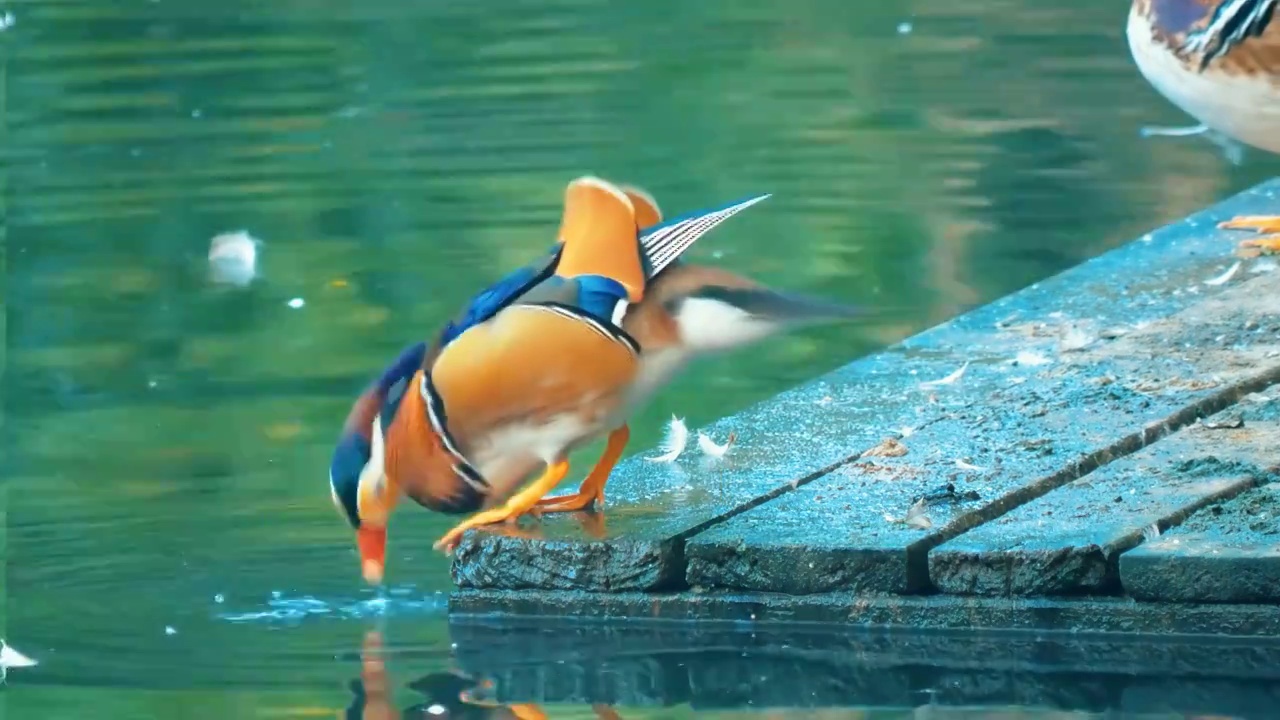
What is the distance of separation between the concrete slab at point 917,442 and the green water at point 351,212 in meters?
0.37

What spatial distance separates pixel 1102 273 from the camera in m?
6.20

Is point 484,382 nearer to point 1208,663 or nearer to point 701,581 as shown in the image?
point 701,581

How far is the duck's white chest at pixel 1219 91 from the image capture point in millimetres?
5590

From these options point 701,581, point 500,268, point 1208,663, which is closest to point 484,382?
point 701,581

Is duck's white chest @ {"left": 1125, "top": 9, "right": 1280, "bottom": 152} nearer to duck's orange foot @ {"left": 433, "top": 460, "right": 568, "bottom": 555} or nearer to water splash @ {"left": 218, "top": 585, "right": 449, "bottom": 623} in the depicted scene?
duck's orange foot @ {"left": 433, "top": 460, "right": 568, "bottom": 555}

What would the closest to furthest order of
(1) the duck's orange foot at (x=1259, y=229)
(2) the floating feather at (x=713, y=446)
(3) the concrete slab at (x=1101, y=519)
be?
(3) the concrete slab at (x=1101, y=519)
(2) the floating feather at (x=713, y=446)
(1) the duck's orange foot at (x=1259, y=229)

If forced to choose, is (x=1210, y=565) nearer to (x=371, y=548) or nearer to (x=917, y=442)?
(x=917, y=442)

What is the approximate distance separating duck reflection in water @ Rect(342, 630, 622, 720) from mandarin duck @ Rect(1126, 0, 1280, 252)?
2.50 meters

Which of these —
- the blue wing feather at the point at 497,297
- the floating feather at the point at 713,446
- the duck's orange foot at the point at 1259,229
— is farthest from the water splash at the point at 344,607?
the duck's orange foot at the point at 1259,229

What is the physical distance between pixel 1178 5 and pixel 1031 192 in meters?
2.95

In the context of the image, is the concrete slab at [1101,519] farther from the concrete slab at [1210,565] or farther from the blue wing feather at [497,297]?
the blue wing feather at [497,297]

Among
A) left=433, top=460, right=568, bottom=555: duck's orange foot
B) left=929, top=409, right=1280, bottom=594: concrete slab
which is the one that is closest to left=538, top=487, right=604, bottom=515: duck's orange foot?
left=433, top=460, right=568, bottom=555: duck's orange foot

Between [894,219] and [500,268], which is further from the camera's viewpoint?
[894,219]

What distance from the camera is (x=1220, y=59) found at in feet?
18.4
